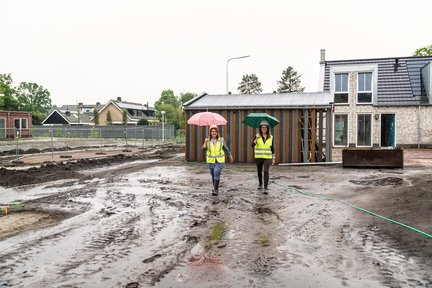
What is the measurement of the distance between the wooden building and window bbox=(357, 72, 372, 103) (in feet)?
36.0

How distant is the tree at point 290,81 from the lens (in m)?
87.9

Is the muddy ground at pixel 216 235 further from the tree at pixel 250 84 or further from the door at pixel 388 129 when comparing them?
the tree at pixel 250 84

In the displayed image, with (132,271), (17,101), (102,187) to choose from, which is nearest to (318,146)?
(102,187)

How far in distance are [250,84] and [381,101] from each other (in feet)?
226

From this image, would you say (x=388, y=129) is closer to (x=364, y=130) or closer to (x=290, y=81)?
(x=364, y=130)

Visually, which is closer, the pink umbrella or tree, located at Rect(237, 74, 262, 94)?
the pink umbrella

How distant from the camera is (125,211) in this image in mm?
7590

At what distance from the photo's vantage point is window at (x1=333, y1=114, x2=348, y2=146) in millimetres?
27609

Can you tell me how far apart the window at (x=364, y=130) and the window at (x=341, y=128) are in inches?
34.5

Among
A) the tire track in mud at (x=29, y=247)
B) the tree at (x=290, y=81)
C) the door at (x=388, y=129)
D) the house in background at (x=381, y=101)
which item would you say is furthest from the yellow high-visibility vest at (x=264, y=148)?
the tree at (x=290, y=81)

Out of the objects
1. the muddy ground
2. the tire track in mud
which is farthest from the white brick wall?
the tire track in mud

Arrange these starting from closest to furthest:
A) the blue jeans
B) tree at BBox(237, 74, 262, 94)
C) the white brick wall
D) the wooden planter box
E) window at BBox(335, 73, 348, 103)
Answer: the blue jeans < the wooden planter box < the white brick wall < window at BBox(335, 73, 348, 103) < tree at BBox(237, 74, 262, 94)

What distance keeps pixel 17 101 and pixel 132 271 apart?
73.9 meters

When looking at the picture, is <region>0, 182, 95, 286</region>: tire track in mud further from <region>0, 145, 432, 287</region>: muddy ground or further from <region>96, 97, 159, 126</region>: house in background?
<region>96, 97, 159, 126</region>: house in background
